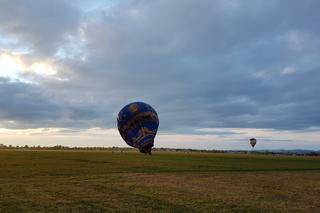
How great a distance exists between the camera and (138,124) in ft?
120

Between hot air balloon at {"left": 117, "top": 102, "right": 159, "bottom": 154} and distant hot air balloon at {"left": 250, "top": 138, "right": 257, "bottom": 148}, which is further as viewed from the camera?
distant hot air balloon at {"left": 250, "top": 138, "right": 257, "bottom": 148}

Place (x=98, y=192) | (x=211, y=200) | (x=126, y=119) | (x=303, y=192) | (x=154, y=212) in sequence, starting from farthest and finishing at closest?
1. (x=126, y=119)
2. (x=303, y=192)
3. (x=98, y=192)
4. (x=211, y=200)
5. (x=154, y=212)

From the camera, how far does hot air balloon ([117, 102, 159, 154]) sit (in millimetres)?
36594

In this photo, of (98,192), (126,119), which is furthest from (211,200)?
(126,119)

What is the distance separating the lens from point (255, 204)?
74.7 feet

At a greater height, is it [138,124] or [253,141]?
[253,141]

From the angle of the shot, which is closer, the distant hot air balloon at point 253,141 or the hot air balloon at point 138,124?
the hot air balloon at point 138,124

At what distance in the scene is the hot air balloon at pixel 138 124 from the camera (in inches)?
1441

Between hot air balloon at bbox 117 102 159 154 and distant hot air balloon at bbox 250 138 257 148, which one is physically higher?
distant hot air balloon at bbox 250 138 257 148

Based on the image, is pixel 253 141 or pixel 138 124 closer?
pixel 138 124

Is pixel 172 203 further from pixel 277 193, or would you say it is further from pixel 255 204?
pixel 277 193

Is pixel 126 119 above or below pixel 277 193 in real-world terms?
above

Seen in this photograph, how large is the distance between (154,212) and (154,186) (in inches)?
449

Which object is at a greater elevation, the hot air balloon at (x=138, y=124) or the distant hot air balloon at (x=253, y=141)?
the distant hot air balloon at (x=253, y=141)
